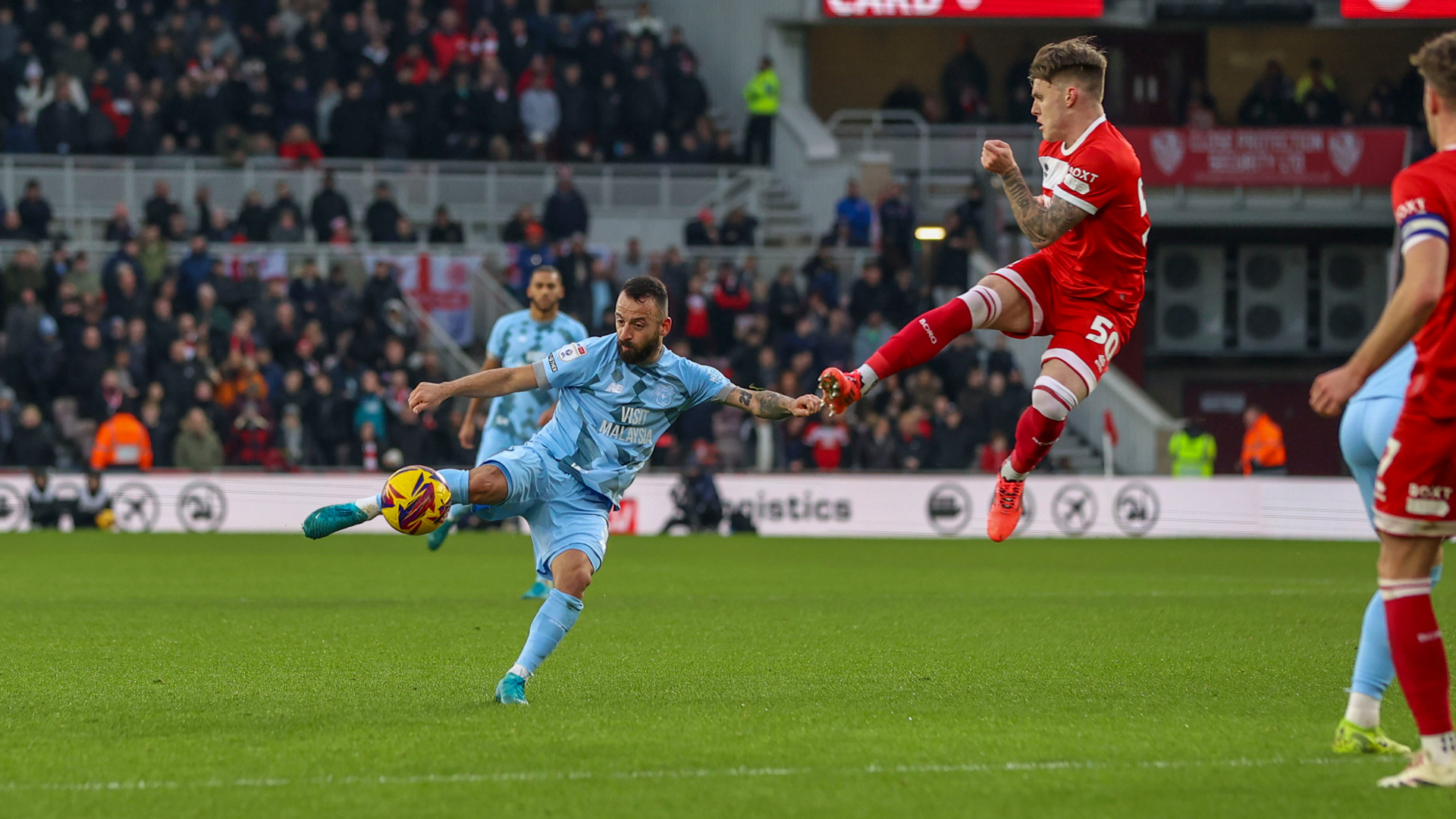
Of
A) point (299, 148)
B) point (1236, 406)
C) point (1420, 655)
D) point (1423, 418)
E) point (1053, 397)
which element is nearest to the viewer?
point (1423, 418)

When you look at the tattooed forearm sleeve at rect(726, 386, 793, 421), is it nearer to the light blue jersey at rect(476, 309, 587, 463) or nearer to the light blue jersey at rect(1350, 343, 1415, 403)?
the light blue jersey at rect(1350, 343, 1415, 403)

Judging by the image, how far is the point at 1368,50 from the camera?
3625cm

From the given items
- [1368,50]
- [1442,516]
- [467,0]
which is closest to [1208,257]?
[1368,50]

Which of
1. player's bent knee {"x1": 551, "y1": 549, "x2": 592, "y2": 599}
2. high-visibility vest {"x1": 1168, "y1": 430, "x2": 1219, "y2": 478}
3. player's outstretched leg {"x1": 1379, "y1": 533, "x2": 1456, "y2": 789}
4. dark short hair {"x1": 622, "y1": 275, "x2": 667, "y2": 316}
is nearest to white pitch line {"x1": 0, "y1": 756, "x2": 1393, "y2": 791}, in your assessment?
player's outstretched leg {"x1": 1379, "y1": 533, "x2": 1456, "y2": 789}

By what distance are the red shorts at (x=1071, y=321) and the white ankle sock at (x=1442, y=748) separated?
2987mm

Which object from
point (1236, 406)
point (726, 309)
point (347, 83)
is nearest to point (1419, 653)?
point (726, 309)

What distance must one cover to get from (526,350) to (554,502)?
5.07m

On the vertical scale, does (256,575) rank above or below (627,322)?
below

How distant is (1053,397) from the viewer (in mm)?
8086

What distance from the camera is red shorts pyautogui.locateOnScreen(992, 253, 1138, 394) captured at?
8102 millimetres

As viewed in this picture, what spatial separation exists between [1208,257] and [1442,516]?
99.8ft

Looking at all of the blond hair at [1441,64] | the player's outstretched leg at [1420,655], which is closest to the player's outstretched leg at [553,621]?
the player's outstretched leg at [1420,655]

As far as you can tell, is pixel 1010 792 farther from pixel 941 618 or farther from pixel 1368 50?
pixel 1368 50

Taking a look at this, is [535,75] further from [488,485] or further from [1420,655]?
[1420,655]
